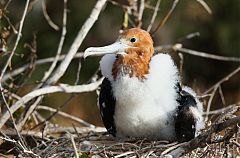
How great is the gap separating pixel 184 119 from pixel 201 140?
1.20ft

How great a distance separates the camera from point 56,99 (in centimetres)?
761

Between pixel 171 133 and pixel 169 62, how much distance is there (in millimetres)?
308

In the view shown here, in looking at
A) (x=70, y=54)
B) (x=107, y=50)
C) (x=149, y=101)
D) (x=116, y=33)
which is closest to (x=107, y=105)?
(x=149, y=101)

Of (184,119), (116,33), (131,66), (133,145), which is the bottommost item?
(133,145)

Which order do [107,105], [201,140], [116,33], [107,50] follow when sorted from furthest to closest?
[116,33]
[107,105]
[107,50]
[201,140]

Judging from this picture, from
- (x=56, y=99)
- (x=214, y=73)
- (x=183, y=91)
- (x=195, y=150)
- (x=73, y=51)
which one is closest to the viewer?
(x=195, y=150)

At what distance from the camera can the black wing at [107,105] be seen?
352 centimetres

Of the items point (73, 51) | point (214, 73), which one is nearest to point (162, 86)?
point (73, 51)

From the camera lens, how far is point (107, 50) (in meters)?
3.32

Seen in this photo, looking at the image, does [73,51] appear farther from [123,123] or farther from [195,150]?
[195,150]

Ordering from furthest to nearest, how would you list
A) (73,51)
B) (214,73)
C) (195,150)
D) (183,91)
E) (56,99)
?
(214,73) < (56,99) < (73,51) < (183,91) < (195,150)

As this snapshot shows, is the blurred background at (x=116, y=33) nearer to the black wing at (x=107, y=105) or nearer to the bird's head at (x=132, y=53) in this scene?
the black wing at (x=107, y=105)

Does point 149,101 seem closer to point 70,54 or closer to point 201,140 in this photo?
point 201,140

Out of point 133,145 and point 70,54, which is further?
point 70,54
